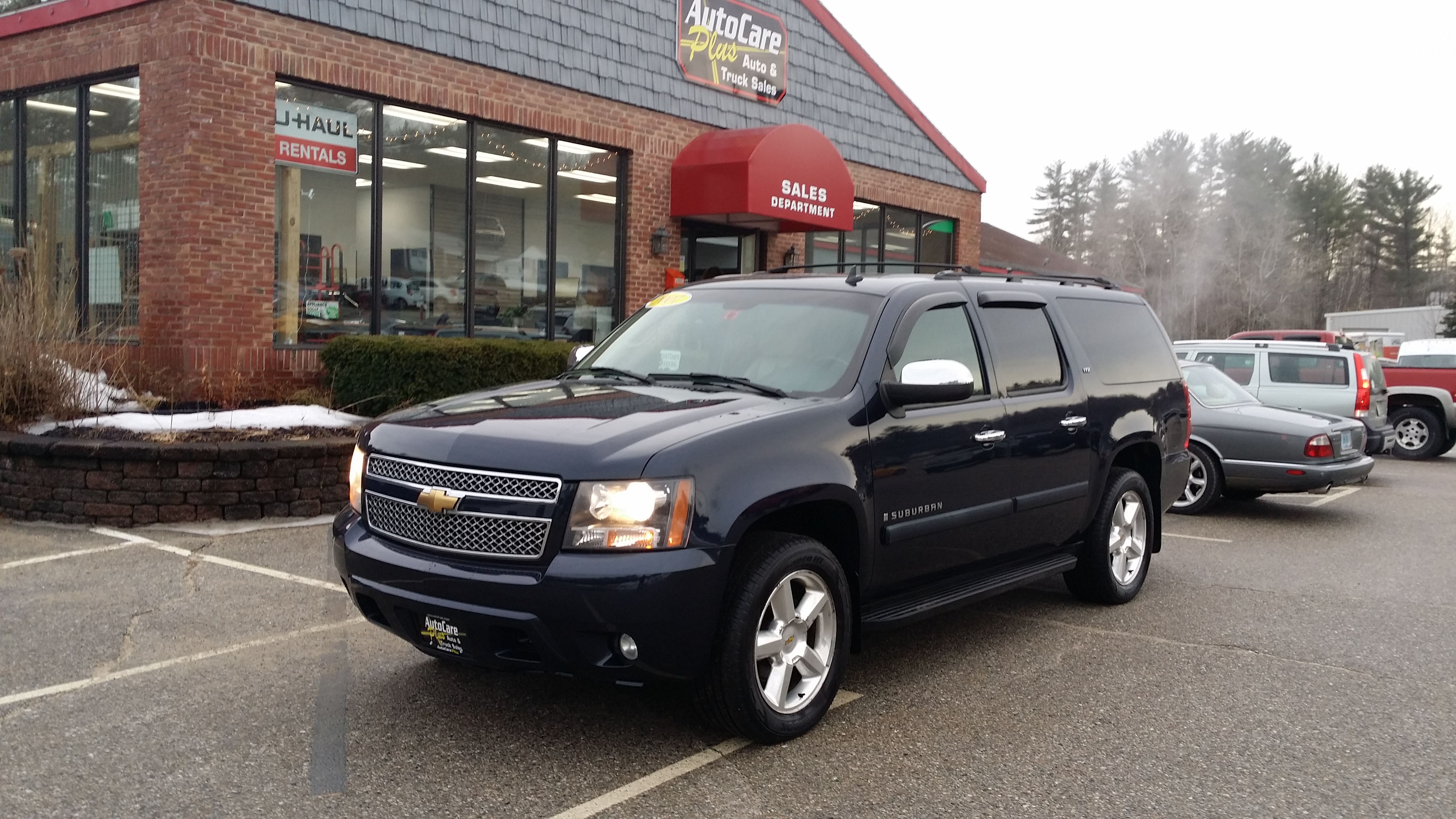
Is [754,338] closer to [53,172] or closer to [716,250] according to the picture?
[53,172]

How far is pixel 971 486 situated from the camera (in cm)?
502

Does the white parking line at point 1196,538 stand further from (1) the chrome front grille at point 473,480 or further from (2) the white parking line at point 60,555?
(2) the white parking line at point 60,555

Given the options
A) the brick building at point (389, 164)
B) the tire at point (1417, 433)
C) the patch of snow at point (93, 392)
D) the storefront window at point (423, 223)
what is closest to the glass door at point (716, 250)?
the brick building at point (389, 164)

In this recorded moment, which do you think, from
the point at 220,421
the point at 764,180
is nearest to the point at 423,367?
the point at 220,421

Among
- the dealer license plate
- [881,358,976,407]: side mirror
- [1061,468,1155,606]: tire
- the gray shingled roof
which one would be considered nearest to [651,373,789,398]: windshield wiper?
[881,358,976,407]: side mirror

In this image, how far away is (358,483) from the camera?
4.40m

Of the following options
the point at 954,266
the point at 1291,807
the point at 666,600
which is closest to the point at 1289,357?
the point at 954,266

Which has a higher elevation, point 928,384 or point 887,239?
point 887,239

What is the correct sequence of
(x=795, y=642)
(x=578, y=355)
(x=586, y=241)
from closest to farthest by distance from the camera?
1. (x=795, y=642)
2. (x=578, y=355)
3. (x=586, y=241)

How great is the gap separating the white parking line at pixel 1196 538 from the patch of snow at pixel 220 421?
6.83m

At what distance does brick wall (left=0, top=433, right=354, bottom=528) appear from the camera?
779 cm

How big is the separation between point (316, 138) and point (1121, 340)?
851cm

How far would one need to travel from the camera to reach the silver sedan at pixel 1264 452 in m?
9.80

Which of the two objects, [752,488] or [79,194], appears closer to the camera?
[752,488]
